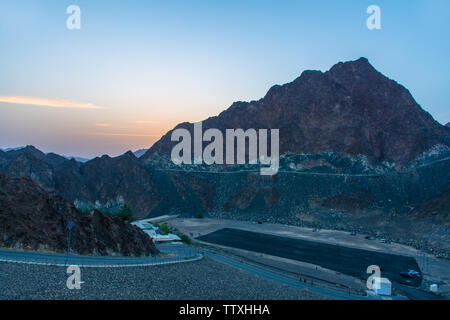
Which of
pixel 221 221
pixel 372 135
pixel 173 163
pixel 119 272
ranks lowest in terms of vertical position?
pixel 221 221

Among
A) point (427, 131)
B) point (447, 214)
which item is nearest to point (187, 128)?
point (427, 131)

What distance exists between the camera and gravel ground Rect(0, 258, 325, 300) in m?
17.9

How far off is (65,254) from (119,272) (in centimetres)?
535

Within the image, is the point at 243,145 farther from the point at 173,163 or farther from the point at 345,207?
the point at 345,207

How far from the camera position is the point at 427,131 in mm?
97812

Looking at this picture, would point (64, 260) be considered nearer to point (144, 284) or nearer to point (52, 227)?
point (52, 227)

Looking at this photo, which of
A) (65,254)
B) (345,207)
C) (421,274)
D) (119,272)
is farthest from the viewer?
(345,207)

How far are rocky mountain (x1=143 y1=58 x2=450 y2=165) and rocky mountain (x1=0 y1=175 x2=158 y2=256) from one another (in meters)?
75.1

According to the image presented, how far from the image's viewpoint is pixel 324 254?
166ft

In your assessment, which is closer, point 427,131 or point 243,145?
point 427,131

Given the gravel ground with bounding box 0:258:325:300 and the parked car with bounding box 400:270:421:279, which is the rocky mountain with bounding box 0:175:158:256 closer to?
the gravel ground with bounding box 0:258:325:300

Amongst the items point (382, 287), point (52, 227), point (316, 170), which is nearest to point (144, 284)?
point (52, 227)

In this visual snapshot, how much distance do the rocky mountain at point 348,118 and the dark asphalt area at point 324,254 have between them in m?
45.0

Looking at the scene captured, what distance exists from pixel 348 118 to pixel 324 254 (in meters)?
62.1
